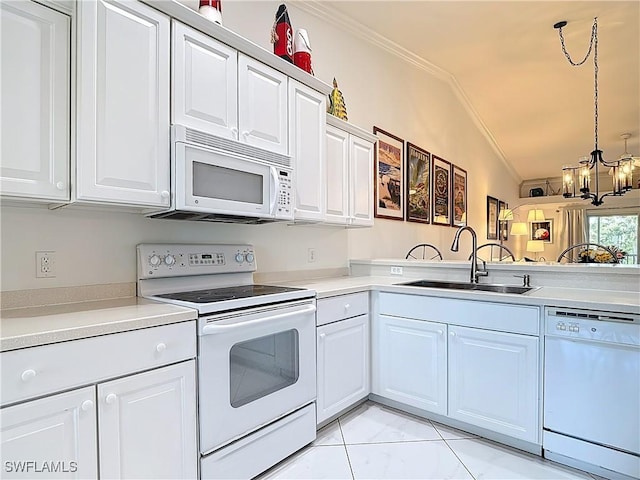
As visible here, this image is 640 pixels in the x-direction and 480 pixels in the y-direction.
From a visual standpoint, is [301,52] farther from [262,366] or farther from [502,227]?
[502,227]

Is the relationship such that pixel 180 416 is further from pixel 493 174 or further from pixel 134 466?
pixel 493 174

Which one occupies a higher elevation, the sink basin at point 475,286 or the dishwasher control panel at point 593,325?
the sink basin at point 475,286

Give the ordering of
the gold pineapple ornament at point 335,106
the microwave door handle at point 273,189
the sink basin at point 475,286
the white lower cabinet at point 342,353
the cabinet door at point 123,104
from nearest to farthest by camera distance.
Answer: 1. the cabinet door at point 123,104
2. the microwave door handle at point 273,189
3. the white lower cabinet at point 342,353
4. the sink basin at point 475,286
5. the gold pineapple ornament at point 335,106

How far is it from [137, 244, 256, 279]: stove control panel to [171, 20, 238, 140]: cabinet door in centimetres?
68

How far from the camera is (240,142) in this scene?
1913 millimetres

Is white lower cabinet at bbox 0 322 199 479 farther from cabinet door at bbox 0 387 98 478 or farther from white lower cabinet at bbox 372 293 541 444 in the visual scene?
white lower cabinet at bbox 372 293 541 444

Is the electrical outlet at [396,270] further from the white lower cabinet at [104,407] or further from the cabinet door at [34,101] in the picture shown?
the cabinet door at [34,101]

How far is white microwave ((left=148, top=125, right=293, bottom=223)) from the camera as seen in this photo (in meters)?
1.65

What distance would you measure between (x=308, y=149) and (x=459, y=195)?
12.4ft

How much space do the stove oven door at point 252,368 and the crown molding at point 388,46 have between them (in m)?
2.50

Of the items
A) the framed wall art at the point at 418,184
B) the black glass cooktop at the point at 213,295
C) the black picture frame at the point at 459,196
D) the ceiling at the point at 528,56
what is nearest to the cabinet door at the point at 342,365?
the black glass cooktop at the point at 213,295

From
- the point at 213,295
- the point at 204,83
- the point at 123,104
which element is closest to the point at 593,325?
the point at 213,295

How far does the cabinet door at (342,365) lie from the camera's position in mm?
2146

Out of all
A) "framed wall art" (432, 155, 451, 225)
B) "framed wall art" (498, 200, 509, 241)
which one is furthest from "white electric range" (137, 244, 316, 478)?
"framed wall art" (498, 200, 509, 241)
